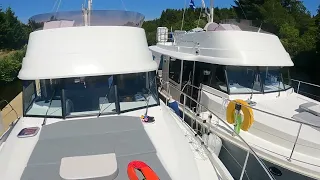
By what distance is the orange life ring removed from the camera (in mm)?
2696

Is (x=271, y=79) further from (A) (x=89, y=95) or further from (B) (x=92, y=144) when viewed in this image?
(B) (x=92, y=144)

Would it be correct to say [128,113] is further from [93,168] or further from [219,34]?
[219,34]

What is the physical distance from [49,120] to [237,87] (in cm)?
485

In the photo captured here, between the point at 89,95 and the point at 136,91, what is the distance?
2.81 ft

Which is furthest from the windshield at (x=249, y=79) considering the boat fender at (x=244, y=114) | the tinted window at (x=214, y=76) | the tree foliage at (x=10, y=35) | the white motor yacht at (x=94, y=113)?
the tree foliage at (x=10, y=35)

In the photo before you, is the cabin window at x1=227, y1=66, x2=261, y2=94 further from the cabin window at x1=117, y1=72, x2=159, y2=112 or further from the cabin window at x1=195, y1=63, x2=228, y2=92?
the cabin window at x1=117, y1=72, x2=159, y2=112

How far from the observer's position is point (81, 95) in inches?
176

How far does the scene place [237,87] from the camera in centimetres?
713

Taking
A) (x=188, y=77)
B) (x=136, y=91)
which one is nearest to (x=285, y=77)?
(x=188, y=77)

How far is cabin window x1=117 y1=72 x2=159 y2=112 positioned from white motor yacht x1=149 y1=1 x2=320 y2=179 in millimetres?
1228

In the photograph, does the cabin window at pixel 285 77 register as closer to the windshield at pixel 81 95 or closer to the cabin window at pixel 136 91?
the cabin window at pixel 136 91

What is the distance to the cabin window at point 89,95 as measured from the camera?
4.44 metres

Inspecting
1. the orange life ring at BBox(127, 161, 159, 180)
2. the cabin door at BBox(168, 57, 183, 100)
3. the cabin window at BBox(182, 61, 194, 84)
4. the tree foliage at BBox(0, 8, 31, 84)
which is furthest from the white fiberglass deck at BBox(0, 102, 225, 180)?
the tree foliage at BBox(0, 8, 31, 84)

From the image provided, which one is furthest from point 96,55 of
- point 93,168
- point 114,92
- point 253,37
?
point 253,37
